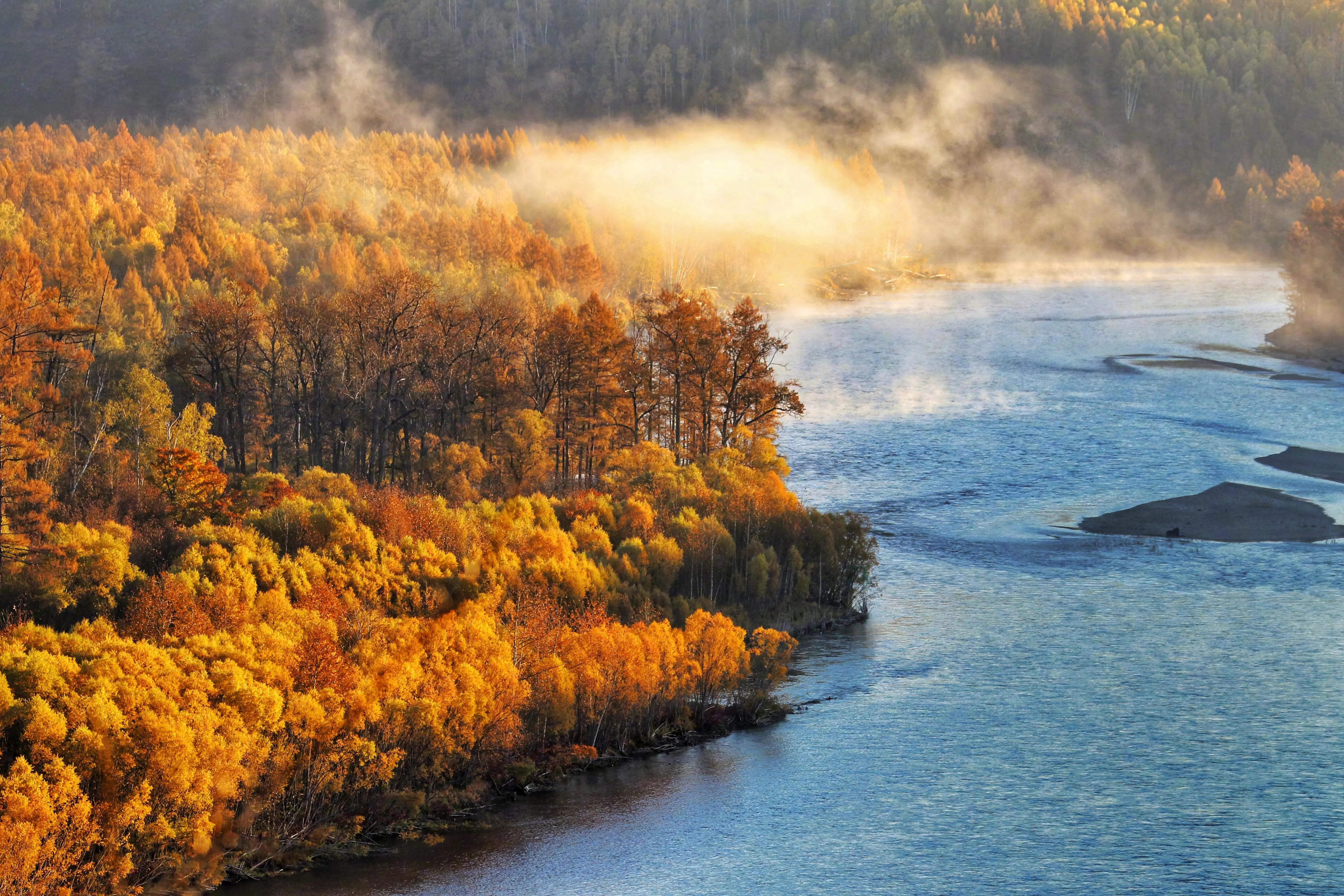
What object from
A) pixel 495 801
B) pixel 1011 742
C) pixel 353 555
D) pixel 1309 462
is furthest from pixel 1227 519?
pixel 495 801

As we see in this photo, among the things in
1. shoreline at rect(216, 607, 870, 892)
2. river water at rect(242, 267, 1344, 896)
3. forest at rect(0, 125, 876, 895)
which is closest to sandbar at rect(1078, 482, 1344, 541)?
river water at rect(242, 267, 1344, 896)

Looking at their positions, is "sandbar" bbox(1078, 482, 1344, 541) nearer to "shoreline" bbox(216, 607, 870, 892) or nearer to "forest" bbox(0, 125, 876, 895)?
"forest" bbox(0, 125, 876, 895)

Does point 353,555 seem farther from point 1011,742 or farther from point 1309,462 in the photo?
point 1309,462

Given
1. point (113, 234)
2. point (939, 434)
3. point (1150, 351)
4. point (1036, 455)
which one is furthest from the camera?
point (1150, 351)

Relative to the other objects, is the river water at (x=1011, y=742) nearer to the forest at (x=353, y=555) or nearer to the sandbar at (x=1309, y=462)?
the sandbar at (x=1309, y=462)

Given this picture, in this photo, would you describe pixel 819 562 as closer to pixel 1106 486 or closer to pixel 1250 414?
pixel 1106 486

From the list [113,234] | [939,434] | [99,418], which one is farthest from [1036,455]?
[113,234]
